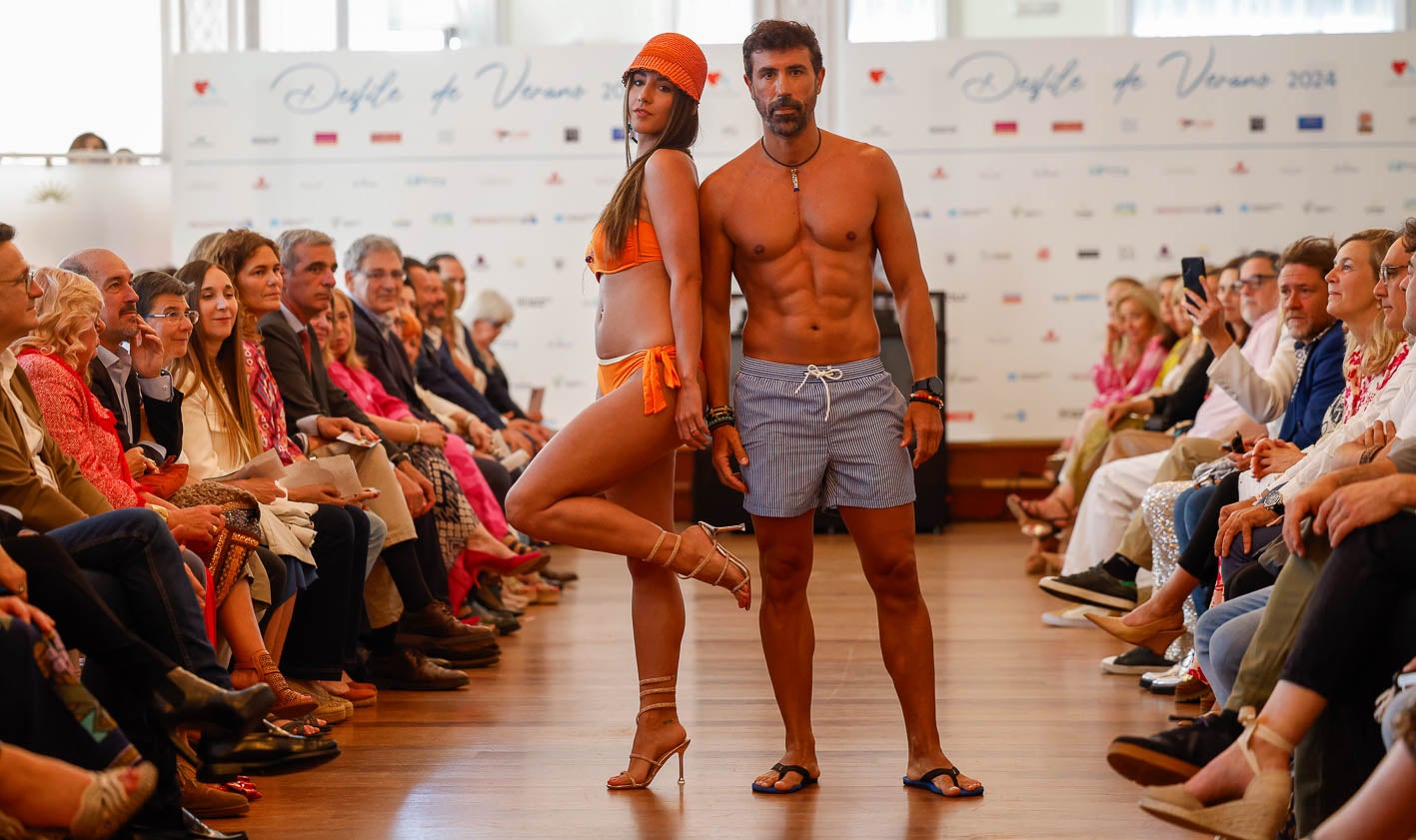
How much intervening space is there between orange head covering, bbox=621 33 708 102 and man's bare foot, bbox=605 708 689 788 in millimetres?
1294

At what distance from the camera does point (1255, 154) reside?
8.41 metres

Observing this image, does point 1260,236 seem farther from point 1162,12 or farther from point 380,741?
point 380,741

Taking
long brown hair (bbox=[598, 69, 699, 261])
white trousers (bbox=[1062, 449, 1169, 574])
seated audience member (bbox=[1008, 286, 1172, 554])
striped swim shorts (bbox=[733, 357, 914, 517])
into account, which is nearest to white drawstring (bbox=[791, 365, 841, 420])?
striped swim shorts (bbox=[733, 357, 914, 517])

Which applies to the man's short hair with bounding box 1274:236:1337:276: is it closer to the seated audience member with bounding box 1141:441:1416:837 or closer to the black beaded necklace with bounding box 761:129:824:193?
the black beaded necklace with bounding box 761:129:824:193

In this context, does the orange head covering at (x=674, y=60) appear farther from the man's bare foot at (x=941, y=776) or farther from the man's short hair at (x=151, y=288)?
the man's bare foot at (x=941, y=776)

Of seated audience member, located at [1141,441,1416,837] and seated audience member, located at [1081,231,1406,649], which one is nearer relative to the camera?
seated audience member, located at [1141,441,1416,837]

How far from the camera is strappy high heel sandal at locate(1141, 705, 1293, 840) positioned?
2207 mm

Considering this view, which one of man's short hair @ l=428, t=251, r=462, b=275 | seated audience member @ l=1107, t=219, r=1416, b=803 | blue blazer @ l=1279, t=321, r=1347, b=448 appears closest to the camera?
seated audience member @ l=1107, t=219, r=1416, b=803

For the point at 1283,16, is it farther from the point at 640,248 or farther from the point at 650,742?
the point at 650,742

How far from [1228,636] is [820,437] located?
854 mm

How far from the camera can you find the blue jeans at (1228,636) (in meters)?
2.66

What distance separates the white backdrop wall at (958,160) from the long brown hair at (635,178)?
5.47 m

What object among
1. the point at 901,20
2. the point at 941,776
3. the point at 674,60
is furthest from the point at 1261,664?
the point at 901,20

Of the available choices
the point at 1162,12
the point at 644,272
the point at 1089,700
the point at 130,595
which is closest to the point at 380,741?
the point at 130,595
